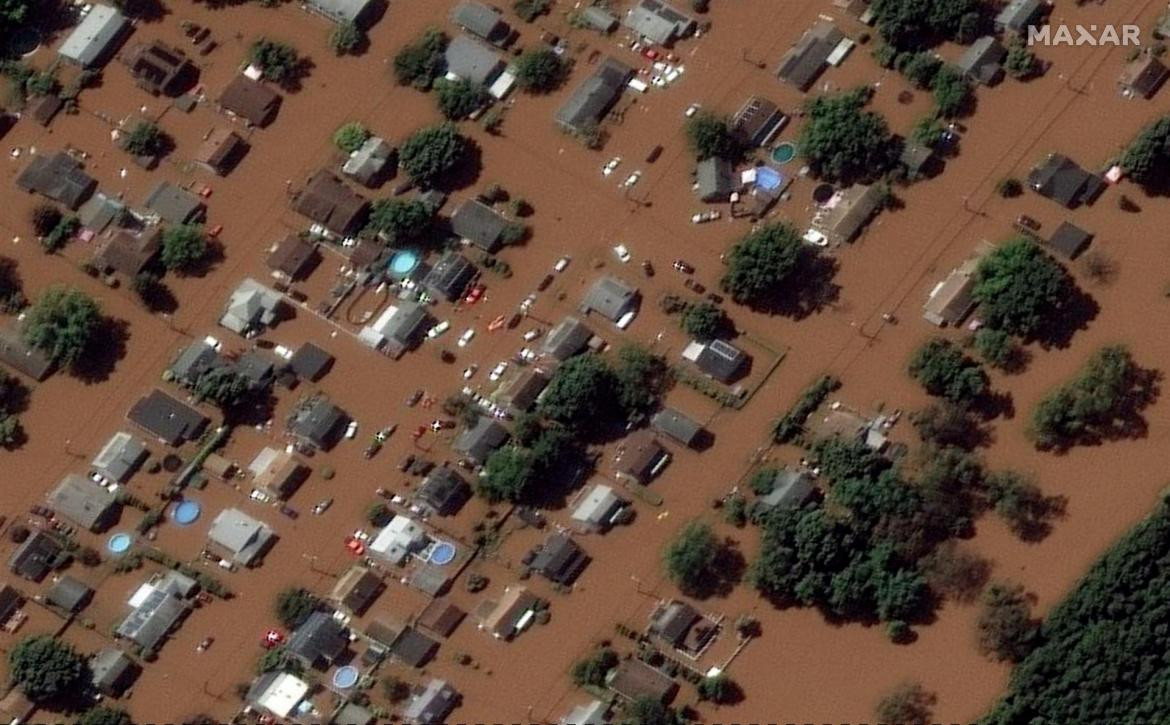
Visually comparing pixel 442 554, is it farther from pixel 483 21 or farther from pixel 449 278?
pixel 483 21

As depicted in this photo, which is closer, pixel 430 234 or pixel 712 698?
pixel 712 698

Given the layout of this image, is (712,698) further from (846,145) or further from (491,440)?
(846,145)

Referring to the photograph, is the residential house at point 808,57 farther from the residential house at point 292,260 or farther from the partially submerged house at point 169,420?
the partially submerged house at point 169,420

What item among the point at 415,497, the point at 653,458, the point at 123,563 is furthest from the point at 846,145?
the point at 123,563

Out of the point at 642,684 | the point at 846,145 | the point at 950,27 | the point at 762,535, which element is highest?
the point at 950,27

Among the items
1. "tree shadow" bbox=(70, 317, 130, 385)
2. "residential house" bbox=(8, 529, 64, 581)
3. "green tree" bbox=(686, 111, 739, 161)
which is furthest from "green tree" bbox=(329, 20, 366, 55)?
"residential house" bbox=(8, 529, 64, 581)
